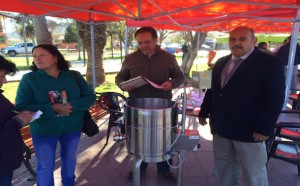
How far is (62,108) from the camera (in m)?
2.04

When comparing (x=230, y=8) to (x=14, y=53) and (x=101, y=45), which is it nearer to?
(x=101, y=45)

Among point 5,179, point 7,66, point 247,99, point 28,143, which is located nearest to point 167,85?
point 247,99

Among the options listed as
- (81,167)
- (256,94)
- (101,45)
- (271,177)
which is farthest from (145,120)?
(101,45)

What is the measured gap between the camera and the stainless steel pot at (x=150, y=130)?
6.16 ft

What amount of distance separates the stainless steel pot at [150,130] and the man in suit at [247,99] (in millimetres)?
455

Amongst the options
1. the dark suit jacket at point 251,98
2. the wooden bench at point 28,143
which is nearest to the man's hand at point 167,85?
the dark suit jacket at point 251,98

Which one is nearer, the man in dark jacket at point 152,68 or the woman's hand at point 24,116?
the woman's hand at point 24,116

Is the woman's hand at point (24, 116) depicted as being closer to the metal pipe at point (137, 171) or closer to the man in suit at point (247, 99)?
the metal pipe at point (137, 171)

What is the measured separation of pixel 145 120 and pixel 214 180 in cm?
163

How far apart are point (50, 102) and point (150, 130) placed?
90cm

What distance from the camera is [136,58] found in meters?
2.64

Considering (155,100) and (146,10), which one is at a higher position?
(146,10)

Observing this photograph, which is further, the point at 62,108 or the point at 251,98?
the point at 62,108

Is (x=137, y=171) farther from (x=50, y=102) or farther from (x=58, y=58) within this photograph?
(x=58, y=58)
